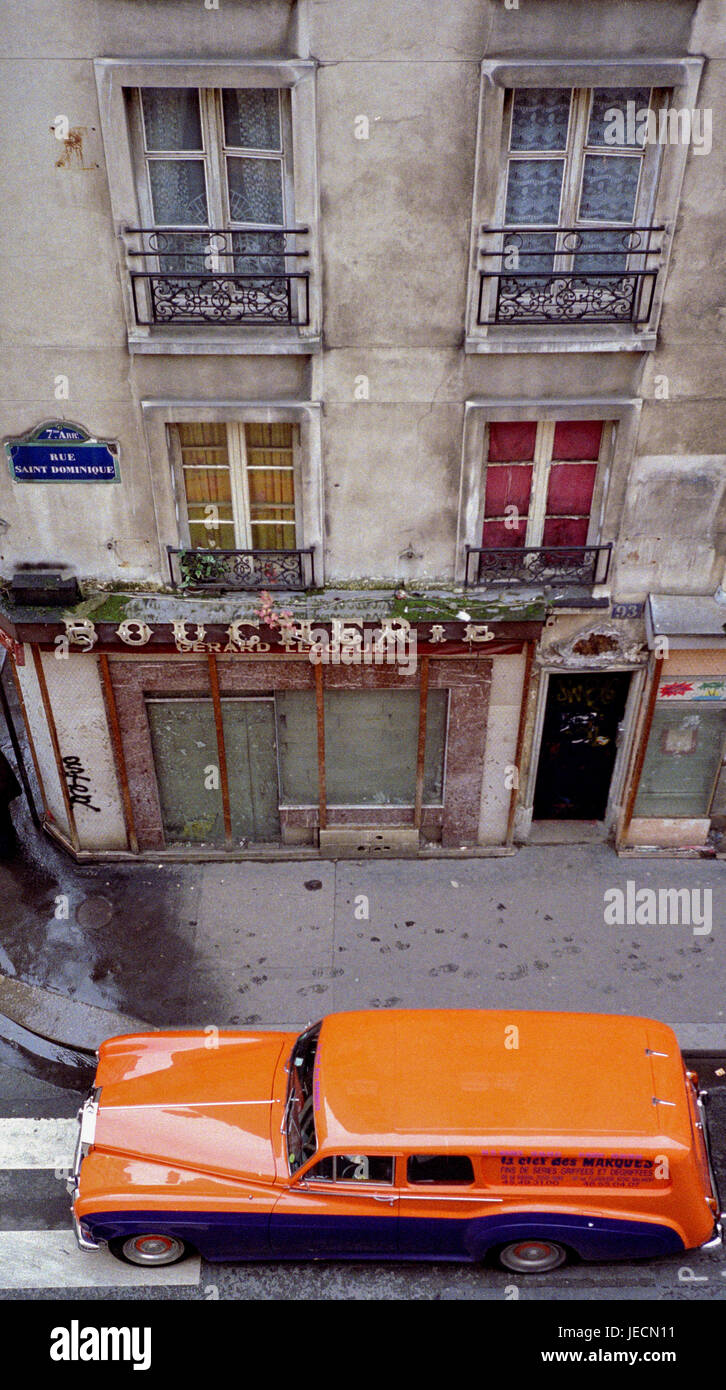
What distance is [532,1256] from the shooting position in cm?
809

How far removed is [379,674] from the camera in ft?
37.6

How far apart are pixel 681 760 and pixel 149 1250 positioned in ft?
26.6

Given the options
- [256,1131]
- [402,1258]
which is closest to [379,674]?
[256,1131]

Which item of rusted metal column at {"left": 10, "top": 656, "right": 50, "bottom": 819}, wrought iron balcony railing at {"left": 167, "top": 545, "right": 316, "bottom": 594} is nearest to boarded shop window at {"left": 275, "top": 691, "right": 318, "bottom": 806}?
wrought iron balcony railing at {"left": 167, "top": 545, "right": 316, "bottom": 594}

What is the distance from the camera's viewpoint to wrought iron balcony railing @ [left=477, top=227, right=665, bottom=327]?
9.44 meters

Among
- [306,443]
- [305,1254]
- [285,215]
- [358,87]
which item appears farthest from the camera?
[306,443]

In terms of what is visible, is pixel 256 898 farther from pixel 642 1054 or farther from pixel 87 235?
pixel 87 235

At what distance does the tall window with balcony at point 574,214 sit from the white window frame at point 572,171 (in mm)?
35

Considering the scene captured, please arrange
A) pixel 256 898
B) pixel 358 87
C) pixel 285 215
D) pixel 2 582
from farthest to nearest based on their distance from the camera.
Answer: pixel 256 898, pixel 2 582, pixel 285 215, pixel 358 87

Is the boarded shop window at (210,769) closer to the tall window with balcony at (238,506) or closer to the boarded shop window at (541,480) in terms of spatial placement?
the tall window with balcony at (238,506)

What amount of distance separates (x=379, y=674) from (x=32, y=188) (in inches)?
239

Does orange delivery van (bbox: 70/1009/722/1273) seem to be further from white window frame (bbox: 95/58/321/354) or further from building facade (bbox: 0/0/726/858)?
white window frame (bbox: 95/58/321/354)

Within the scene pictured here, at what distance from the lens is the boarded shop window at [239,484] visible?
10414 millimetres

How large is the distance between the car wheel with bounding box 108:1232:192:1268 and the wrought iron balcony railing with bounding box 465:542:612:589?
711 cm
